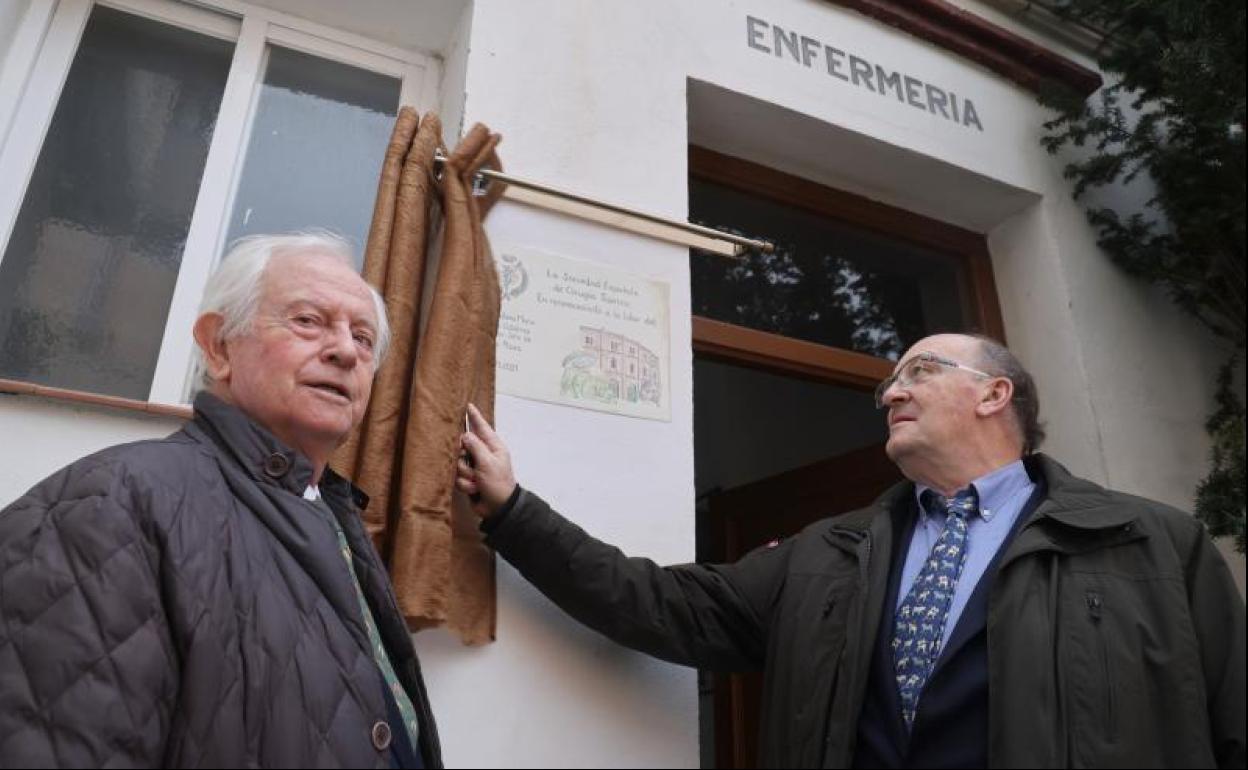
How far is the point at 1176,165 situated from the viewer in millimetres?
3096

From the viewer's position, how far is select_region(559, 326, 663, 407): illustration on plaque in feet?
7.14

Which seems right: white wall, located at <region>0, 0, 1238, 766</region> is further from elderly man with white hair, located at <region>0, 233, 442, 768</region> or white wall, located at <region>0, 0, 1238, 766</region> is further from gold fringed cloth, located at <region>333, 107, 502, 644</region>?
elderly man with white hair, located at <region>0, 233, 442, 768</region>

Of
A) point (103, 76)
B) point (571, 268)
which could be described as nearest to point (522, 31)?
point (571, 268)

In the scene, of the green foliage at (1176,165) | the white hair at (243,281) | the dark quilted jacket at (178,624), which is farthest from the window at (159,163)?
the green foliage at (1176,165)

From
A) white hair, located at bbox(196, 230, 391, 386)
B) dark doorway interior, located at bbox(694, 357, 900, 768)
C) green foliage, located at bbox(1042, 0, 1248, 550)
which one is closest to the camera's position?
white hair, located at bbox(196, 230, 391, 386)

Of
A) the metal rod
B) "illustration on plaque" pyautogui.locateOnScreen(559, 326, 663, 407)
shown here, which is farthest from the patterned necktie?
the metal rod

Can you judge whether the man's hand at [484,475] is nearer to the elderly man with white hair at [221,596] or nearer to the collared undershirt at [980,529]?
the elderly man with white hair at [221,596]

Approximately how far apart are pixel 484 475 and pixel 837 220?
6.67ft

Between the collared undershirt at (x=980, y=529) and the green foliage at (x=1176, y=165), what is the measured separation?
1.12 meters

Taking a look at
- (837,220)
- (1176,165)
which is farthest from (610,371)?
(1176,165)

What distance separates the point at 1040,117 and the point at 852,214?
922 millimetres

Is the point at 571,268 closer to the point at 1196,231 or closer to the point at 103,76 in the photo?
the point at 103,76

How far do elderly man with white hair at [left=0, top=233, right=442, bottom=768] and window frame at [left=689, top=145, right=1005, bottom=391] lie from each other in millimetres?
1540

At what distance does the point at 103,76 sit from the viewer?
2.33 metres
